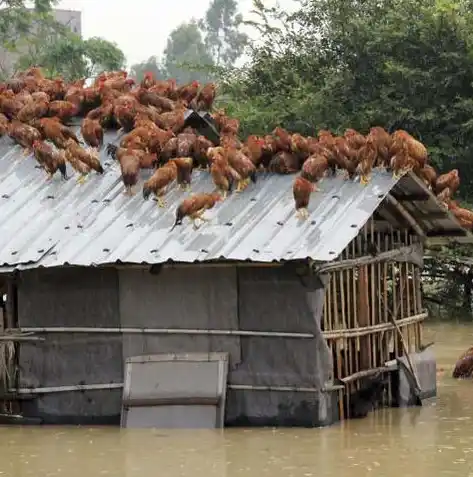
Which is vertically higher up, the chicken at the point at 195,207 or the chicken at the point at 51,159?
the chicken at the point at 51,159

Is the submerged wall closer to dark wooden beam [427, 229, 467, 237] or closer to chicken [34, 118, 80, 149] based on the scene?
chicken [34, 118, 80, 149]

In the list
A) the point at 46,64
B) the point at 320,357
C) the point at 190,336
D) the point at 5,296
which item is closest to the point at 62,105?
the point at 5,296

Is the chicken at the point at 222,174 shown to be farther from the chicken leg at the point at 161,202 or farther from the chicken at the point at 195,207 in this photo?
the chicken leg at the point at 161,202

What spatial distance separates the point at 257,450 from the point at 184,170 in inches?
132

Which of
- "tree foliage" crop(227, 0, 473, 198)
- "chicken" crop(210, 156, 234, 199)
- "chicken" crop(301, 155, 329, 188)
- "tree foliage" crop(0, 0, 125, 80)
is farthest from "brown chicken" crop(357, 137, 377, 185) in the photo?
"tree foliage" crop(0, 0, 125, 80)

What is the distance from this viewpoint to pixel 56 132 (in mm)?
13430

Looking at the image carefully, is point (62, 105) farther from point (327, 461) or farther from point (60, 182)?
point (327, 461)

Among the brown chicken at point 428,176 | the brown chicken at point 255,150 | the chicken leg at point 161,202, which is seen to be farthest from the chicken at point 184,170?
the brown chicken at point 428,176

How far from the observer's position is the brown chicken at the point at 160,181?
1216cm

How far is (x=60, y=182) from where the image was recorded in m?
13.2

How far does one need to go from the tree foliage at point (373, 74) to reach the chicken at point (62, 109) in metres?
9.75

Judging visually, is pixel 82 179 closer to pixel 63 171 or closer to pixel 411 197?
pixel 63 171

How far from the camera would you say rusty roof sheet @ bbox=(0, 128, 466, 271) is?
437 inches

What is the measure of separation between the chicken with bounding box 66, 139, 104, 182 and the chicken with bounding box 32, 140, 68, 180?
0.12 meters
